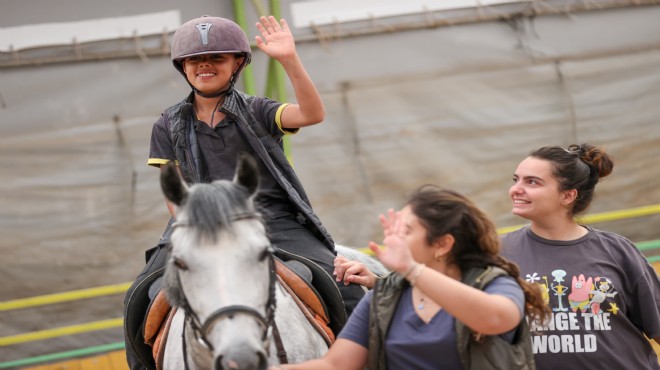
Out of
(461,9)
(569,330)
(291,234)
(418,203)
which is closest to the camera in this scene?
(418,203)

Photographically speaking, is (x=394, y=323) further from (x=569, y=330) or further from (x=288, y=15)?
A: (x=288, y=15)

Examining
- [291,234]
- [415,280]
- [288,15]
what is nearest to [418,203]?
[415,280]

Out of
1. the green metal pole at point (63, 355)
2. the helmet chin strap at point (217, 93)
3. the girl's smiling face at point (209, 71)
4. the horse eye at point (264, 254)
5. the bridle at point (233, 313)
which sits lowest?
the green metal pole at point (63, 355)

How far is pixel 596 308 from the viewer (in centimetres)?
382

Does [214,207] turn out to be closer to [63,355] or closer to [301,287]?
[301,287]

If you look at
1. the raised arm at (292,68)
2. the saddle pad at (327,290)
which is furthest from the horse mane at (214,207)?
the saddle pad at (327,290)

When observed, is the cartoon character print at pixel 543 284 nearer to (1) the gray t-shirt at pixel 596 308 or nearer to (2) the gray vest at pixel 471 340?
(1) the gray t-shirt at pixel 596 308

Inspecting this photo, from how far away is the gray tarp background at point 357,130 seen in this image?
7.75m

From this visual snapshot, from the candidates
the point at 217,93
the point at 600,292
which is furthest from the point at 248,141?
the point at 600,292

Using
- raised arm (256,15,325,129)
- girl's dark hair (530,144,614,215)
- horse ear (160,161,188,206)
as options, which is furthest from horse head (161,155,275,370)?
girl's dark hair (530,144,614,215)

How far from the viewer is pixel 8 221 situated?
7672 millimetres

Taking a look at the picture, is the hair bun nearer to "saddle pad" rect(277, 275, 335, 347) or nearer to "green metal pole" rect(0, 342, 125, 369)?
"saddle pad" rect(277, 275, 335, 347)

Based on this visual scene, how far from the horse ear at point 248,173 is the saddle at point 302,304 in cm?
63

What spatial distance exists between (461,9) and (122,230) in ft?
11.8
